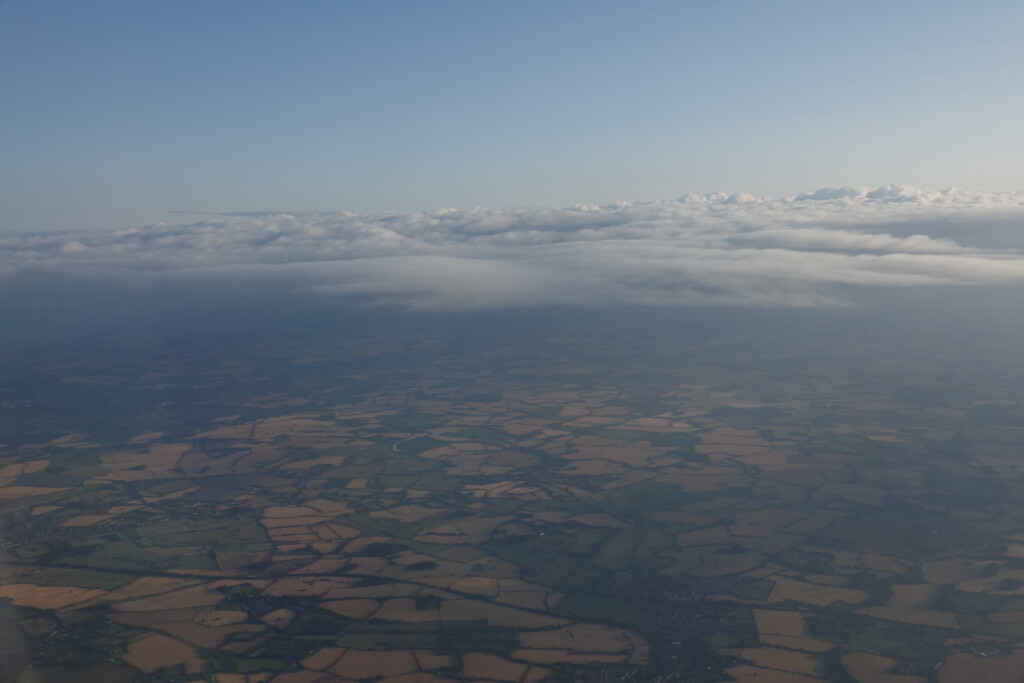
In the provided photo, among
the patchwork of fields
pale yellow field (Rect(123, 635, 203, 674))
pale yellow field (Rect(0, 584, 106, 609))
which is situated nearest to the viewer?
pale yellow field (Rect(123, 635, 203, 674))

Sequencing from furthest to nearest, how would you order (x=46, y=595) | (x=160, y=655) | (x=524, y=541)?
1. (x=524, y=541)
2. (x=46, y=595)
3. (x=160, y=655)

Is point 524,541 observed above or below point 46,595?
below

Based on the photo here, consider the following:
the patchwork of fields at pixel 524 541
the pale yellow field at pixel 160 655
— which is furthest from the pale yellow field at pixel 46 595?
the pale yellow field at pixel 160 655

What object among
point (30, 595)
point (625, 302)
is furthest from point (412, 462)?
point (625, 302)

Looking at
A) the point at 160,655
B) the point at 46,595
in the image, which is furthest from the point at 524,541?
the point at 46,595

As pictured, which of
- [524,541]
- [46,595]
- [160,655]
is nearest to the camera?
[160,655]

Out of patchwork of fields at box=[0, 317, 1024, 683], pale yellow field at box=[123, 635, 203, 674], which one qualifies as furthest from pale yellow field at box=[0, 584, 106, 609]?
pale yellow field at box=[123, 635, 203, 674]

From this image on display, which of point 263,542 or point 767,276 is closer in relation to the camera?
point 263,542

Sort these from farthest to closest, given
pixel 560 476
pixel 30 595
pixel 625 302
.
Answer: pixel 625 302 → pixel 560 476 → pixel 30 595

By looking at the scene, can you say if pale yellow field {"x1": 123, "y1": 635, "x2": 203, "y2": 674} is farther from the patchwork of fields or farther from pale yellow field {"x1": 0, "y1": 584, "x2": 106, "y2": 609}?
pale yellow field {"x1": 0, "y1": 584, "x2": 106, "y2": 609}

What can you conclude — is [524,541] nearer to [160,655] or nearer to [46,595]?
[160,655]

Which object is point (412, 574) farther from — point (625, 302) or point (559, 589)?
point (625, 302)
